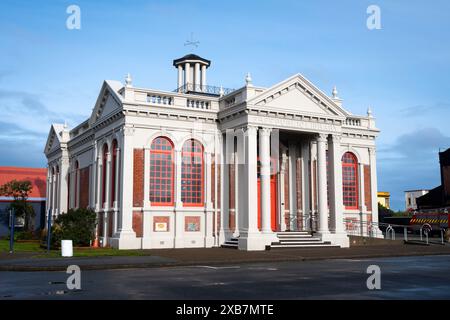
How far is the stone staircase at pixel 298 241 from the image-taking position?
24094 millimetres

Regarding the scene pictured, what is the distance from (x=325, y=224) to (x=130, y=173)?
33.0ft

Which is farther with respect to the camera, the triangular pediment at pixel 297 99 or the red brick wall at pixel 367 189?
the red brick wall at pixel 367 189

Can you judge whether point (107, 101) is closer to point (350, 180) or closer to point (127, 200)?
point (127, 200)

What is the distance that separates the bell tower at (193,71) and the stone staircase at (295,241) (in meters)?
12.0

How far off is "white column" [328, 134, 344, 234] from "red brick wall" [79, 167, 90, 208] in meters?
14.7

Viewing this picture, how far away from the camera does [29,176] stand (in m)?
53.6

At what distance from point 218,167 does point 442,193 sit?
3966 cm

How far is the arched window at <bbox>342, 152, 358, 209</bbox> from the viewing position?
102 ft

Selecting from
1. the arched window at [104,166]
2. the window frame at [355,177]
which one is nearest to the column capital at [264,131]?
the window frame at [355,177]

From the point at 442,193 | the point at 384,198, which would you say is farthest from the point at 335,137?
the point at 384,198

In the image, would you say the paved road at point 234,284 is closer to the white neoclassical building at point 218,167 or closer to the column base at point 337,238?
the white neoclassical building at point 218,167

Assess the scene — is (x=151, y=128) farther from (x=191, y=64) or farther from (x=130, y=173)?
(x=191, y=64)
